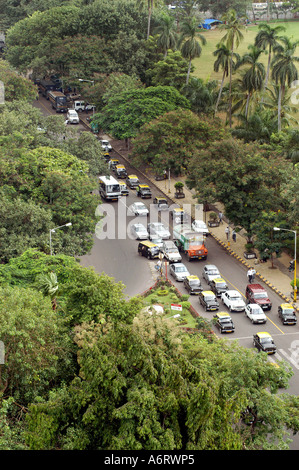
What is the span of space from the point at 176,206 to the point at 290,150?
479 inches

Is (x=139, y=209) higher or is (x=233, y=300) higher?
(x=139, y=209)

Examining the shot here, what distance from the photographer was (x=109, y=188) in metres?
67.9

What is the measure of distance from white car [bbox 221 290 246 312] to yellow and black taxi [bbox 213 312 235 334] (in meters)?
2.36

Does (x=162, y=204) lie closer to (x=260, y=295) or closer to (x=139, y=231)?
(x=139, y=231)

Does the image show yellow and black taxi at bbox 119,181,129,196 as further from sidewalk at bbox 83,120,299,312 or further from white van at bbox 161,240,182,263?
white van at bbox 161,240,182,263

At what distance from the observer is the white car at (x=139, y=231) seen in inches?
2375

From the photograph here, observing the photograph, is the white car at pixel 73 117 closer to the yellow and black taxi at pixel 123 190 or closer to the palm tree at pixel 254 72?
the yellow and black taxi at pixel 123 190

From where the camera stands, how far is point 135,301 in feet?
115

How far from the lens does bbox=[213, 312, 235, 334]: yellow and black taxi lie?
1773 inches

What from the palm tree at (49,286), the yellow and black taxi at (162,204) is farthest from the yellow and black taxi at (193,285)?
the yellow and black taxi at (162,204)

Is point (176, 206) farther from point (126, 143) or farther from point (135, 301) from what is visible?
point (135, 301)

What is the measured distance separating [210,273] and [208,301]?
484 centimetres

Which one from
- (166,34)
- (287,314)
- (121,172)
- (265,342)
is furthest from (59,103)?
(265,342)

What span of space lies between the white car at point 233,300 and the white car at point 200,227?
1068 centimetres
